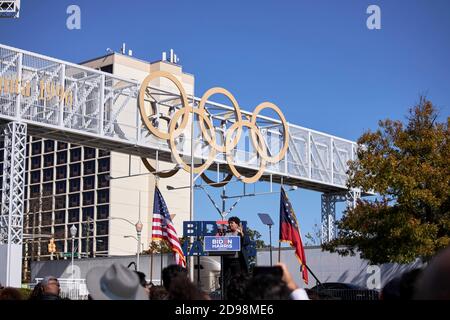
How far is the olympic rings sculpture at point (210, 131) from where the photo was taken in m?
42.8

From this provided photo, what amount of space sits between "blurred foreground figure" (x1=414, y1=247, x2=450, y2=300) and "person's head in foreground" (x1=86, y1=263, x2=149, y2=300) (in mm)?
2676

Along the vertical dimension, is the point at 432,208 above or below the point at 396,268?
above

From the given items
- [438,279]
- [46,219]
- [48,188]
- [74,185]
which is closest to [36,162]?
[48,188]

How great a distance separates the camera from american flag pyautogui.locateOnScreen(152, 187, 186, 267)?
2416cm

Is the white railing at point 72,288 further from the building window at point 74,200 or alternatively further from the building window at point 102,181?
the building window at point 74,200

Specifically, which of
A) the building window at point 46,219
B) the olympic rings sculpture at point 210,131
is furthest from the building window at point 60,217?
the olympic rings sculpture at point 210,131

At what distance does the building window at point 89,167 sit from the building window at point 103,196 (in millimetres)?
3562

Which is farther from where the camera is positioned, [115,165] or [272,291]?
[115,165]

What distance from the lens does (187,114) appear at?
147ft

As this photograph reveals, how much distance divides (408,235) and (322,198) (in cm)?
2791

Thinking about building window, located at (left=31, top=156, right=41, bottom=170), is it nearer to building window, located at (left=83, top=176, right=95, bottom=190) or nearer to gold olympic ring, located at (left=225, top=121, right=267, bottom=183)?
building window, located at (left=83, top=176, right=95, bottom=190)
